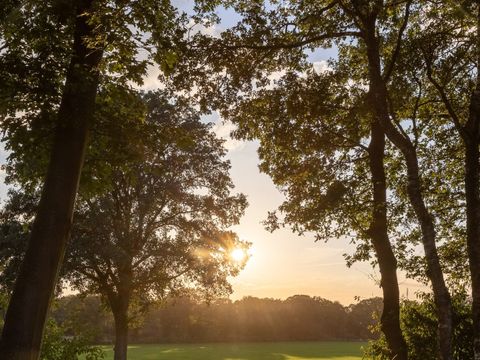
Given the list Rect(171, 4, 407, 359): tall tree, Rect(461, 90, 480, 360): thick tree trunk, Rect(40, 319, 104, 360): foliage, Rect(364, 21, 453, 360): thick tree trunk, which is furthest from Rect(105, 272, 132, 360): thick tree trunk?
Rect(461, 90, 480, 360): thick tree trunk

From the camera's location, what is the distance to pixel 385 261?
1466cm

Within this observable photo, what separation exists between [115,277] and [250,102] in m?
15.1

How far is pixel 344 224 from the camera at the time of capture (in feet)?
52.4

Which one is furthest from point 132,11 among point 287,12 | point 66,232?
point 287,12

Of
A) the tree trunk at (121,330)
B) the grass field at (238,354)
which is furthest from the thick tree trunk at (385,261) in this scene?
the grass field at (238,354)

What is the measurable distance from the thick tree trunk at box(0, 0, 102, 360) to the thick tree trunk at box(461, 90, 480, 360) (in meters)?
9.20

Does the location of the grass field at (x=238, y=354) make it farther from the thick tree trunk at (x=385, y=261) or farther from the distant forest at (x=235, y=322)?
the thick tree trunk at (x=385, y=261)

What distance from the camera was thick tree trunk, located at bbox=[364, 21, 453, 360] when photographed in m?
10.2

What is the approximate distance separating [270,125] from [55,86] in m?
7.10

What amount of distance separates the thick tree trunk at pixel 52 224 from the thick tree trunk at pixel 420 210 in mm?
7788

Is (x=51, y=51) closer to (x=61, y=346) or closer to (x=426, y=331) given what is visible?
(x=61, y=346)

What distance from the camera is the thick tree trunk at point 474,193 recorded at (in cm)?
1046

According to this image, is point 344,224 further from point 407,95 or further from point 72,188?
point 72,188

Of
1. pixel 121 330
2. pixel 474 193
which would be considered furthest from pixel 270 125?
pixel 121 330
